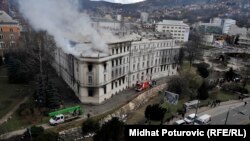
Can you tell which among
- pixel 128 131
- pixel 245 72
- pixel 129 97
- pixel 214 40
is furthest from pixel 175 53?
pixel 214 40

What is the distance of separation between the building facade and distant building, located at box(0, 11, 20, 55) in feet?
55.1

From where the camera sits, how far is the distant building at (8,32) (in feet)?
229

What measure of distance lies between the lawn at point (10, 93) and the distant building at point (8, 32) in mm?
16890

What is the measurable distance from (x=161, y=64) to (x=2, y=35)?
4687cm

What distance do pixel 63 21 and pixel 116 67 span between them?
582 inches

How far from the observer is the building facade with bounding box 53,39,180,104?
45.6m

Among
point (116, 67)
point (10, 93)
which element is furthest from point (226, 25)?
point (10, 93)

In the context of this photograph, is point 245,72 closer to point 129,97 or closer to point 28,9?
point 129,97

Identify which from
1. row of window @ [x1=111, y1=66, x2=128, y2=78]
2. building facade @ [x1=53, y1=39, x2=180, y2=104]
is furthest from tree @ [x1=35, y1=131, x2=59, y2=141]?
row of window @ [x1=111, y1=66, x2=128, y2=78]

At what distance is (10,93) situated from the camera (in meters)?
49.0

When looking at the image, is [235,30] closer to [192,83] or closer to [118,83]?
[192,83]

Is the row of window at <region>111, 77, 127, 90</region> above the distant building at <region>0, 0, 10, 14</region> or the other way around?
the other way around

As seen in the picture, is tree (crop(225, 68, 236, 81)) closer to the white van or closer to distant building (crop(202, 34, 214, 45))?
the white van

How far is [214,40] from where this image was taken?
14338 cm
